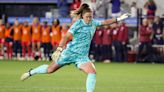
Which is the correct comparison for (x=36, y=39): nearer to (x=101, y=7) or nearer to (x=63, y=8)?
(x=63, y=8)

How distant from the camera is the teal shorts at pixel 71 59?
12.6 meters

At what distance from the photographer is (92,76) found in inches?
481

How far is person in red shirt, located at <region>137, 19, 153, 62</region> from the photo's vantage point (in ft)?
99.9

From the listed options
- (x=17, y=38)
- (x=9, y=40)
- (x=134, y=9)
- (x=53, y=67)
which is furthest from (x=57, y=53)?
(x=9, y=40)

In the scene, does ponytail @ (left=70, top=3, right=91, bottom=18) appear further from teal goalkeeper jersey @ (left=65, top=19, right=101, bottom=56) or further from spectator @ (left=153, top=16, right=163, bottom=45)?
spectator @ (left=153, top=16, right=163, bottom=45)

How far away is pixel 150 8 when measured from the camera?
105 ft

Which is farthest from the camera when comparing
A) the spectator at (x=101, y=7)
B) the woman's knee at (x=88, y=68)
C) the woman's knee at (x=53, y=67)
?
the spectator at (x=101, y=7)

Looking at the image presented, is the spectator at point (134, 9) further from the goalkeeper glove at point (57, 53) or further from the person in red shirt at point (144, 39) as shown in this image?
the goalkeeper glove at point (57, 53)

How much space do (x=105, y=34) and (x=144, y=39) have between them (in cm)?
198

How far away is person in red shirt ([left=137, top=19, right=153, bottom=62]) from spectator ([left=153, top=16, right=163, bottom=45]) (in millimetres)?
270

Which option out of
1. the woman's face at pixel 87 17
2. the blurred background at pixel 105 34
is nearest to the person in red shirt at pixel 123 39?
the blurred background at pixel 105 34

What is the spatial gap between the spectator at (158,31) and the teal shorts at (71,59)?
18.0 m

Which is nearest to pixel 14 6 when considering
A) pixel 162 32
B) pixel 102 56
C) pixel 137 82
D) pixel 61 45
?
pixel 102 56

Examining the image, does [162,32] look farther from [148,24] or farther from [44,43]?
[44,43]
